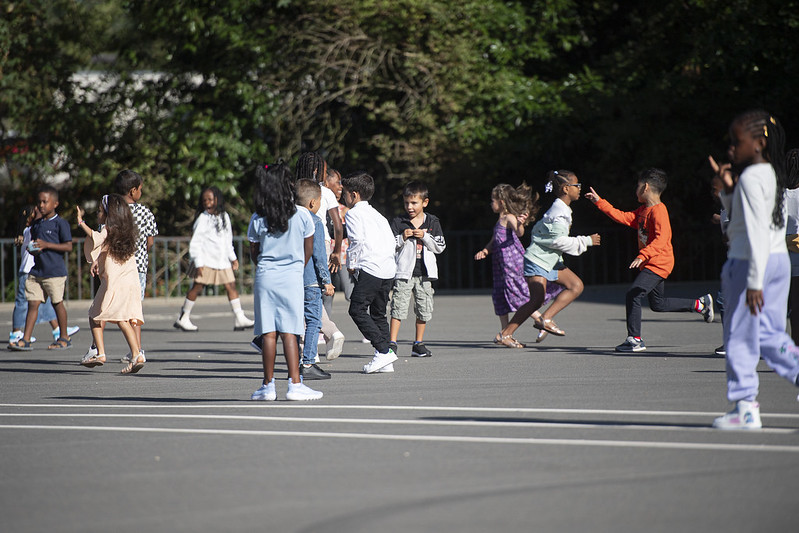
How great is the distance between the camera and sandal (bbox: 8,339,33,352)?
534 inches

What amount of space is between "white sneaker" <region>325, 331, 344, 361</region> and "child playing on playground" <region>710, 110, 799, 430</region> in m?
4.97

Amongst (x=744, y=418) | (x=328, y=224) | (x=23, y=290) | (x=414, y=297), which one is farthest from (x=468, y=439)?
(x=23, y=290)

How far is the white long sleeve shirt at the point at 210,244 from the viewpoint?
16047mm

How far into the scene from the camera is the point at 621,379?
30.8 ft

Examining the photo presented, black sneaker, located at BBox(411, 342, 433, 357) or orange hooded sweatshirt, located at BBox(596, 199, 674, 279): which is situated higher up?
orange hooded sweatshirt, located at BBox(596, 199, 674, 279)

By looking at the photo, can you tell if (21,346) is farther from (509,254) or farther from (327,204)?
(509,254)

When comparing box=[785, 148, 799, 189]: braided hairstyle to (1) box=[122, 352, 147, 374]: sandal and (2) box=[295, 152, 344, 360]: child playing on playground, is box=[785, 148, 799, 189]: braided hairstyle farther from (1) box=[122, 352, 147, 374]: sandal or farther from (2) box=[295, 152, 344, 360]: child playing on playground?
(1) box=[122, 352, 147, 374]: sandal

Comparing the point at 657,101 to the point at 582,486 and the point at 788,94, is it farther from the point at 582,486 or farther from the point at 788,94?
the point at 582,486

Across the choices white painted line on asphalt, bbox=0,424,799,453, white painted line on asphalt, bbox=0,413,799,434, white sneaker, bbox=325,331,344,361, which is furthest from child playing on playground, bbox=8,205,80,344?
white painted line on asphalt, bbox=0,424,799,453

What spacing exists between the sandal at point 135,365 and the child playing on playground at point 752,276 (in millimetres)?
5542

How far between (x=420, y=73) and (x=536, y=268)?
41.9 feet

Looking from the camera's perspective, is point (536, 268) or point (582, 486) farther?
point (536, 268)

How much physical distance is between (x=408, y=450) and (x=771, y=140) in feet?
9.59

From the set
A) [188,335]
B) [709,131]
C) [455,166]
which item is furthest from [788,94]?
[188,335]
